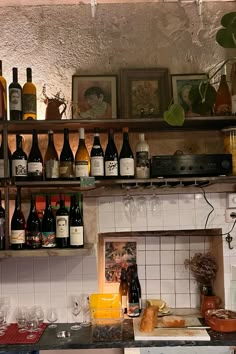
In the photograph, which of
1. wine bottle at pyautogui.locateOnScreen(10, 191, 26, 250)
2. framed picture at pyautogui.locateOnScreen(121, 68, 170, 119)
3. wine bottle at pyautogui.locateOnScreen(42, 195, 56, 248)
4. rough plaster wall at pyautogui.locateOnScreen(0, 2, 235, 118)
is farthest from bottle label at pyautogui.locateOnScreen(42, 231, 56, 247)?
rough plaster wall at pyautogui.locateOnScreen(0, 2, 235, 118)

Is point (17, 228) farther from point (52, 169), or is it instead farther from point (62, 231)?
point (52, 169)

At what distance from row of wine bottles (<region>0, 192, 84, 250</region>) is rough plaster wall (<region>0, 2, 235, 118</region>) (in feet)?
2.55

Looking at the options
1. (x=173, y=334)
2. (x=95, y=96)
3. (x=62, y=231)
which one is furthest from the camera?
(x=95, y=96)

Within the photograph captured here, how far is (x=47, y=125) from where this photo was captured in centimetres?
229

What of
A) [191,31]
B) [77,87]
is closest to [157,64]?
[191,31]

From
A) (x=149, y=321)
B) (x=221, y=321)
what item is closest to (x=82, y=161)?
(x=149, y=321)

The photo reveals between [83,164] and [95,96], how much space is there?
48 centimetres

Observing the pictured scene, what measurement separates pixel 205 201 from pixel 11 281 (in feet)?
4.06

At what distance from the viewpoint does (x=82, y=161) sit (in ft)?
7.43

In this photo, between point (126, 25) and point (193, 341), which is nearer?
point (193, 341)

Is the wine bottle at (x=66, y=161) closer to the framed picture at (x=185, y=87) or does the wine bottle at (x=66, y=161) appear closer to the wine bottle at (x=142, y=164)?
the wine bottle at (x=142, y=164)

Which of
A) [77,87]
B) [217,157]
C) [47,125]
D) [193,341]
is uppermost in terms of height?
[77,87]

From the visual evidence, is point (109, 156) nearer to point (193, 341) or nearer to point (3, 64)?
point (3, 64)

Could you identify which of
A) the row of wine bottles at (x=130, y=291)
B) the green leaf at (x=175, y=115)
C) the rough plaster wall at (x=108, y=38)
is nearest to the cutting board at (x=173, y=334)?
the row of wine bottles at (x=130, y=291)
